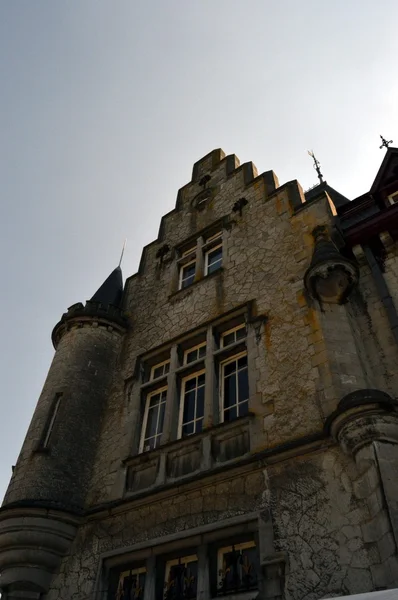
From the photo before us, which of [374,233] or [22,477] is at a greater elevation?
[374,233]

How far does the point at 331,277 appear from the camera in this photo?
729cm

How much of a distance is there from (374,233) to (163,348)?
4.20 metres

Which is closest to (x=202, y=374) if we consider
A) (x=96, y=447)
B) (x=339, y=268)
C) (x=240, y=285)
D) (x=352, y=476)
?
(x=240, y=285)

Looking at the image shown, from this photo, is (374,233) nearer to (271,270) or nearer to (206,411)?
(271,270)

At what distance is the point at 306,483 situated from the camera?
582 cm

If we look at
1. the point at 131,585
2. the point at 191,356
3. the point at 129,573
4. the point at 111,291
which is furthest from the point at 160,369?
the point at 131,585

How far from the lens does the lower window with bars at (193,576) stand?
578cm

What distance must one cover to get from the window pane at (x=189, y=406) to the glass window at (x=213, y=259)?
2909 millimetres

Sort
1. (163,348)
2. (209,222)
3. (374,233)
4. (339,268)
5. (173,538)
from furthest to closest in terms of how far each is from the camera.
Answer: (209,222) < (163,348) < (374,233) < (339,268) < (173,538)

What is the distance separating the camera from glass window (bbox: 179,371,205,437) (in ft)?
26.1

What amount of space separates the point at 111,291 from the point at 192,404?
4782mm

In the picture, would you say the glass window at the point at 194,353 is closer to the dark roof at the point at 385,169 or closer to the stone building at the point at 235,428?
the stone building at the point at 235,428

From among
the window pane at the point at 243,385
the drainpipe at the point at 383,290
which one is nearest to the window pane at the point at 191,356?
the window pane at the point at 243,385

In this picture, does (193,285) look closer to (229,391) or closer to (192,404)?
(192,404)
